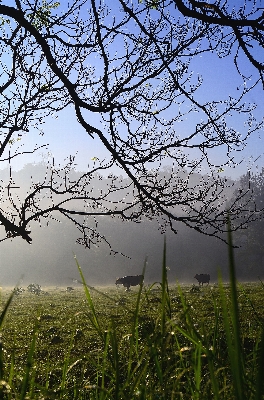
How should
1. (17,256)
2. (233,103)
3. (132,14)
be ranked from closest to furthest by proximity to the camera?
(132,14)
(233,103)
(17,256)

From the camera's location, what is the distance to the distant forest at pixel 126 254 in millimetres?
66500

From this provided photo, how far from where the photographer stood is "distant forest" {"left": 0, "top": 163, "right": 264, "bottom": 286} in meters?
66.5

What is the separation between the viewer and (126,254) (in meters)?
70.8

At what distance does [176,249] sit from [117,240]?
12922 millimetres

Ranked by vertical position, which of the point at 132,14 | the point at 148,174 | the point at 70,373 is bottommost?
the point at 70,373

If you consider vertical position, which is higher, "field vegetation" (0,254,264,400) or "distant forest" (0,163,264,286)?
"distant forest" (0,163,264,286)

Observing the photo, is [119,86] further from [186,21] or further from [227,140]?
[227,140]

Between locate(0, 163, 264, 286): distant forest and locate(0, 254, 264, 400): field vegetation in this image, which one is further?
locate(0, 163, 264, 286): distant forest

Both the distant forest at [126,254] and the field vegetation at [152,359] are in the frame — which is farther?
the distant forest at [126,254]

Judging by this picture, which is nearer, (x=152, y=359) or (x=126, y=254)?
(x=152, y=359)

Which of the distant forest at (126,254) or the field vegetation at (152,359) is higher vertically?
the distant forest at (126,254)

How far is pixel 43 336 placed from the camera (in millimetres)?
4902

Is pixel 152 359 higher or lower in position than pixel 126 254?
lower

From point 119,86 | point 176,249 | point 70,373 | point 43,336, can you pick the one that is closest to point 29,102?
point 119,86
